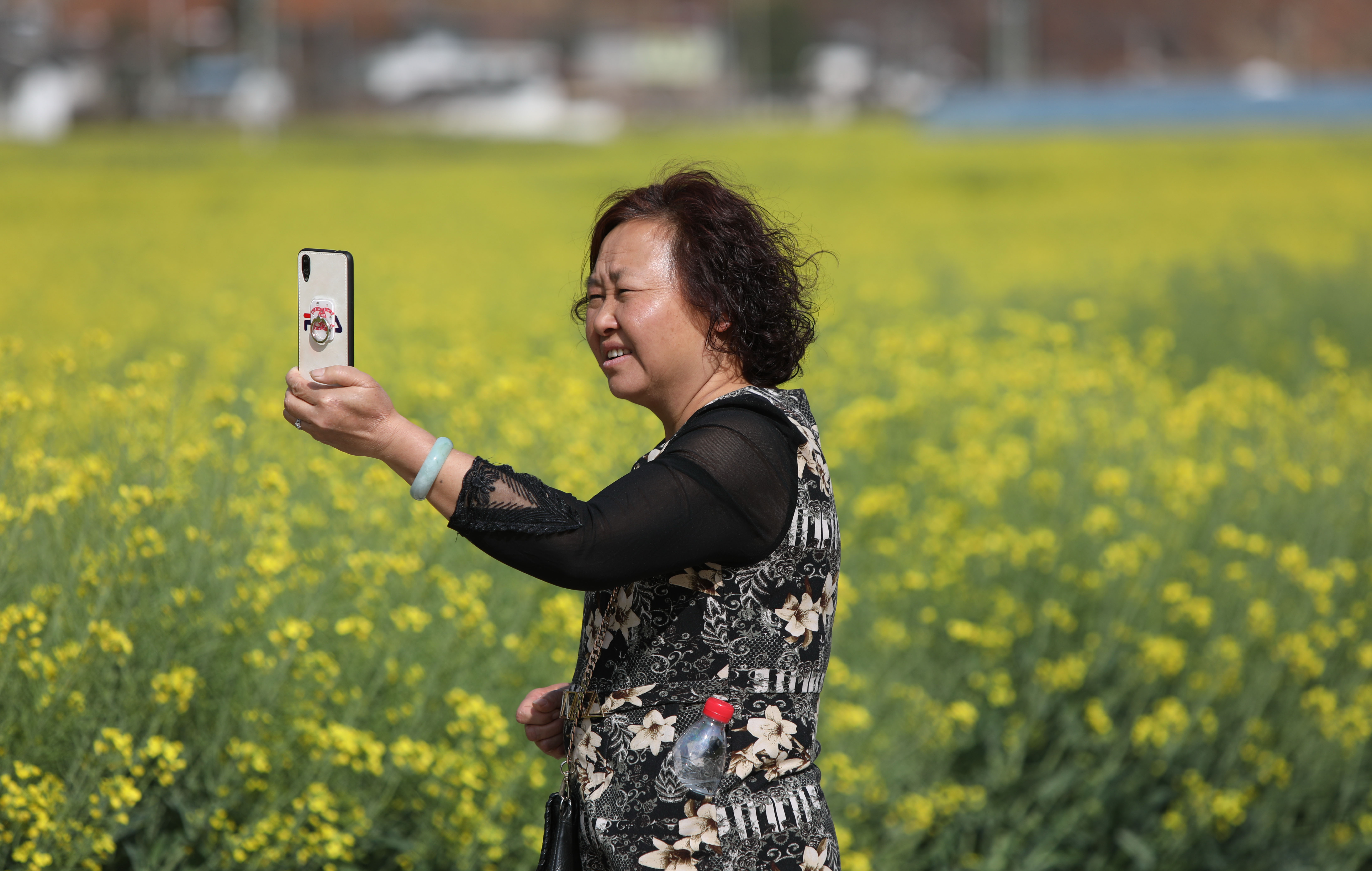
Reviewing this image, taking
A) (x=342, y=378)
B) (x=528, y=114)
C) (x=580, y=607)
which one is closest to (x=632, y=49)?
(x=528, y=114)

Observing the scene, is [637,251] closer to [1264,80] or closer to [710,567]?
[710,567]

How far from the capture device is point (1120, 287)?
8758mm

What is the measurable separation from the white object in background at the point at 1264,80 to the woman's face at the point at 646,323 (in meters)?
32.7

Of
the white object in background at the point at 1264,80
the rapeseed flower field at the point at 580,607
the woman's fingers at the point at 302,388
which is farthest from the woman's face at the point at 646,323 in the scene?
the white object in background at the point at 1264,80

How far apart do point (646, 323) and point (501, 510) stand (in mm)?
309

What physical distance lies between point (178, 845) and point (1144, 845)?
2.20 meters

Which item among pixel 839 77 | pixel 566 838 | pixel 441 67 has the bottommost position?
pixel 566 838

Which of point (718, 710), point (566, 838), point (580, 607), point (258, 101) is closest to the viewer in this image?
point (718, 710)

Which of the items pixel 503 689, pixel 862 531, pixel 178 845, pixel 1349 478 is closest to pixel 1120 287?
pixel 1349 478

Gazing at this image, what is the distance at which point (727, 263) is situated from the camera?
5.27ft

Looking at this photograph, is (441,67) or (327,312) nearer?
(327,312)

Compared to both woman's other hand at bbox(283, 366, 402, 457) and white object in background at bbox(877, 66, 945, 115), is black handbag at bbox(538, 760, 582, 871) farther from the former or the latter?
white object in background at bbox(877, 66, 945, 115)

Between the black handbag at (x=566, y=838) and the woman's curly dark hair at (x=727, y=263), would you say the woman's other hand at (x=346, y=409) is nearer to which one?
the woman's curly dark hair at (x=727, y=263)

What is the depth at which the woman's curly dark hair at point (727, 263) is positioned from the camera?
1598mm
